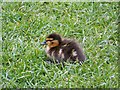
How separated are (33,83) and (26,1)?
101cm

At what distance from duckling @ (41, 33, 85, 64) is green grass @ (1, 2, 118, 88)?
2.1 inches

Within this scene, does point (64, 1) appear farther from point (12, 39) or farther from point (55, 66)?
point (55, 66)

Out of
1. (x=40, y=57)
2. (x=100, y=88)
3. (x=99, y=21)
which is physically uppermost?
(x=99, y=21)

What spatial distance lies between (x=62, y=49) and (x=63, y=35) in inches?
12.1

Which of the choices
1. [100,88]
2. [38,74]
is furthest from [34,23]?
[100,88]

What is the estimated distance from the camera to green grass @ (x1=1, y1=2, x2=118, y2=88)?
244cm

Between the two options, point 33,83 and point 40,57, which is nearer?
point 33,83

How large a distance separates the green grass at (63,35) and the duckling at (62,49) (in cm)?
5

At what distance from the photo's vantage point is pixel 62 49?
8.37ft

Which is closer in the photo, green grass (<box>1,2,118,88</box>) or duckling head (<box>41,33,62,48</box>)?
green grass (<box>1,2,118,88</box>)

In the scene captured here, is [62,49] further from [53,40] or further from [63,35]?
[63,35]

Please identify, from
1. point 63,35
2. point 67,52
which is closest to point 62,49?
point 67,52

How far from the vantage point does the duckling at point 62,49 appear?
2.53 meters

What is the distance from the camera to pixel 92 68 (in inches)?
99.3
